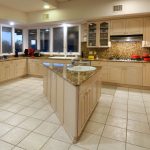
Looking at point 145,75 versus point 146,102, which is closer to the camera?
point 146,102

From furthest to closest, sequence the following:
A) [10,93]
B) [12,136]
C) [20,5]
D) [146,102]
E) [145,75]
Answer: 1. [20,5]
2. [145,75]
3. [10,93]
4. [146,102]
5. [12,136]

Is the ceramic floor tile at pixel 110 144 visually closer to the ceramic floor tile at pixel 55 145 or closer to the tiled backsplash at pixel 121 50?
the ceramic floor tile at pixel 55 145

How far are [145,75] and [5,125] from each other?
4.09 m

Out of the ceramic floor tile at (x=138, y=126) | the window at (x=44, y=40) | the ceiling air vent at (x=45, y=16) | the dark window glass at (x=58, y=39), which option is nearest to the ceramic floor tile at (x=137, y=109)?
the ceramic floor tile at (x=138, y=126)

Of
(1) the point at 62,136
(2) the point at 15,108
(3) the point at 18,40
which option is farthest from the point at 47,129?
(3) the point at 18,40

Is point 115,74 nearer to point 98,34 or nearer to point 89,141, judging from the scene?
point 98,34

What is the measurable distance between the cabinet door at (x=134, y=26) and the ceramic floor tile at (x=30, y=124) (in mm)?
3980

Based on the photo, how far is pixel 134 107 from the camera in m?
3.61

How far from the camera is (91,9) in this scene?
505 cm

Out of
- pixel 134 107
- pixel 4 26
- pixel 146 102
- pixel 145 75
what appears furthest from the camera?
pixel 4 26

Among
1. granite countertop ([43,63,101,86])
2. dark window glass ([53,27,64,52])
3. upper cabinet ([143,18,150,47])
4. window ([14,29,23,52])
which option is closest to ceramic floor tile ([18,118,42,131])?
granite countertop ([43,63,101,86])

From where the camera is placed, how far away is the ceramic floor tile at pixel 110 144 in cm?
214

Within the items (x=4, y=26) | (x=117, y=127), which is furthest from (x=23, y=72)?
(x=117, y=127)

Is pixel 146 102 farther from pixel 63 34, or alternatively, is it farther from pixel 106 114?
pixel 63 34
